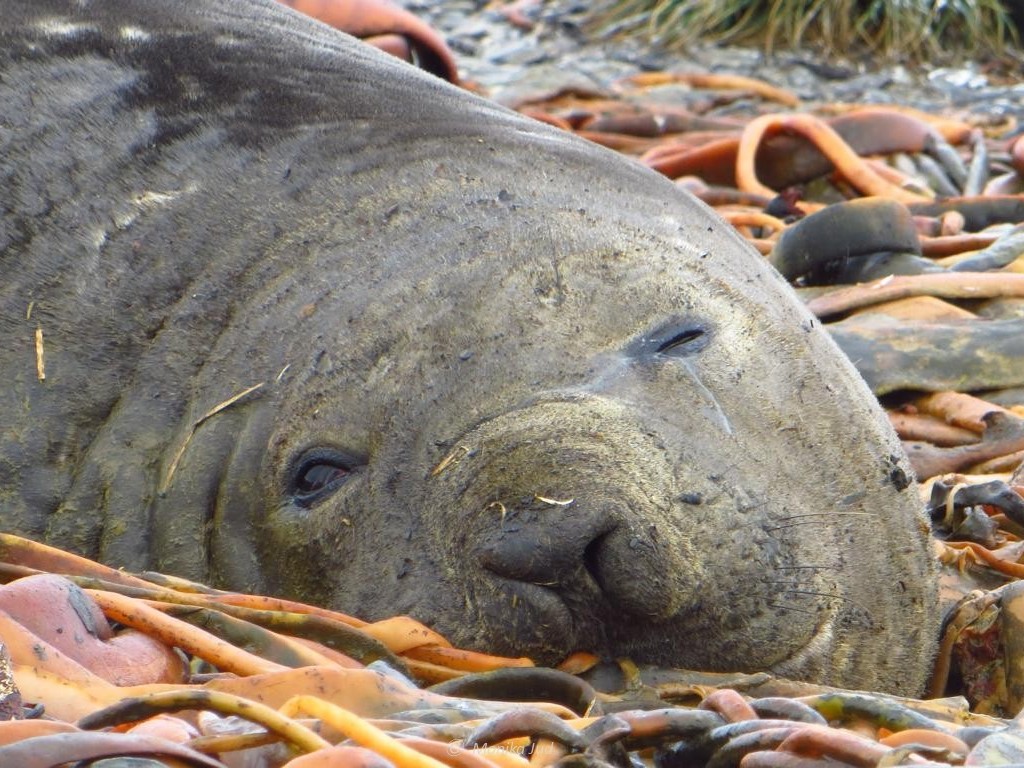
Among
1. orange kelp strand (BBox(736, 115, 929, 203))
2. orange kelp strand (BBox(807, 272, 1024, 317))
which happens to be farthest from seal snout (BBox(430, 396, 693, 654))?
orange kelp strand (BBox(736, 115, 929, 203))

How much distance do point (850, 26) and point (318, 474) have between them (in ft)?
30.7

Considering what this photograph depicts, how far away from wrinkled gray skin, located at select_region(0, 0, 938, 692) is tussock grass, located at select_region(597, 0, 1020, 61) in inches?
316

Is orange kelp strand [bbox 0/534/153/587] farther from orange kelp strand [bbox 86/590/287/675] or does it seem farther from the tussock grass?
the tussock grass

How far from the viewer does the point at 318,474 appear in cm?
328

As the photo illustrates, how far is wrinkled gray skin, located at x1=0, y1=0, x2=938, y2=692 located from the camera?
291 centimetres

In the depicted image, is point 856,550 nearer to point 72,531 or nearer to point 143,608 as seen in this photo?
point 143,608

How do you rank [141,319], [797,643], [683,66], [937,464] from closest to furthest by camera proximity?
[797,643] < [141,319] < [937,464] < [683,66]

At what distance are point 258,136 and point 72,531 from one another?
949mm

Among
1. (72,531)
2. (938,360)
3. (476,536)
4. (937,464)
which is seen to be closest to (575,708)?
(476,536)

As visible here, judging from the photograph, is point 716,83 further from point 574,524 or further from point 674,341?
point 574,524

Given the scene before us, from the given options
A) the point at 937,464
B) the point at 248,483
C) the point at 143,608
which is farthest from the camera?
the point at 937,464

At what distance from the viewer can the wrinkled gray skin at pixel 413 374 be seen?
2914 mm

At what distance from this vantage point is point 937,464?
4.56 m

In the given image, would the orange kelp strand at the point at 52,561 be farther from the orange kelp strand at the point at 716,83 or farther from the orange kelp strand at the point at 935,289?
the orange kelp strand at the point at 716,83
